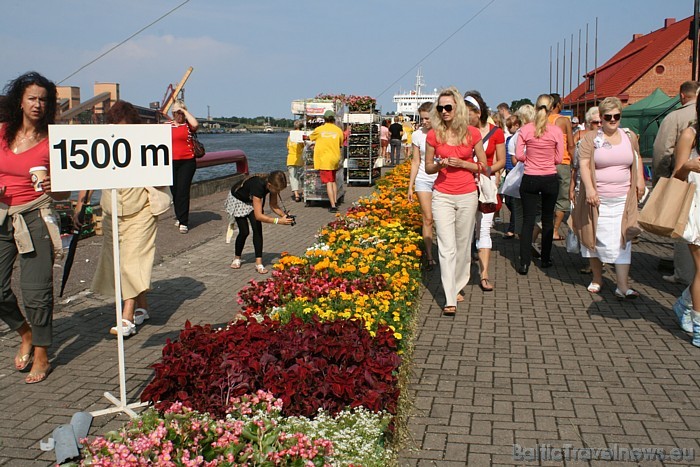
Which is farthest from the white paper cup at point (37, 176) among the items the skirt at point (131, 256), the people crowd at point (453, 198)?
the skirt at point (131, 256)

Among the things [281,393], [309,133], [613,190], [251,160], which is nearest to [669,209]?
[613,190]

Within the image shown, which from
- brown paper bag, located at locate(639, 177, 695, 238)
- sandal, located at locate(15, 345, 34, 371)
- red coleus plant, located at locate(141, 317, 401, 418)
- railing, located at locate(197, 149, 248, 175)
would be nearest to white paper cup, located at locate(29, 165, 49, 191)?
sandal, located at locate(15, 345, 34, 371)

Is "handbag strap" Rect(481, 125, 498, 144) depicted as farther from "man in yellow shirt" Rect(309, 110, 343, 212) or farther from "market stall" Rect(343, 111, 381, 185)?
"market stall" Rect(343, 111, 381, 185)

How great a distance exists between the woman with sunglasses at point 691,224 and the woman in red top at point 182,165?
757 cm

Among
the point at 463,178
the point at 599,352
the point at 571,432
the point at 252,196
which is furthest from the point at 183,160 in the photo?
the point at 571,432

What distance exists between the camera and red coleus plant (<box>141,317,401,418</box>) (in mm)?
Result: 4152

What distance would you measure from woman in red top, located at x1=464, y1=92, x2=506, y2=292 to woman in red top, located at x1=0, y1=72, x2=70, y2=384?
4.58 metres

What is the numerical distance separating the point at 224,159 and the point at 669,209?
13.7 metres

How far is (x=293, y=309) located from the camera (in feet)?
19.9

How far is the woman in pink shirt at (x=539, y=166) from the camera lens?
29.1ft

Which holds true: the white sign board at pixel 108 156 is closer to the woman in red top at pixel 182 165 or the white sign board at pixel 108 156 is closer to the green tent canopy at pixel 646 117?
the woman in red top at pixel 182 165

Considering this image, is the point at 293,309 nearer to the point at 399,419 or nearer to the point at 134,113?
the point at 399,419

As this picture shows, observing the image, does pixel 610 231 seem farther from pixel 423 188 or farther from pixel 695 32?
pixel 695 32

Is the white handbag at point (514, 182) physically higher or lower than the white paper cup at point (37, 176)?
lower
